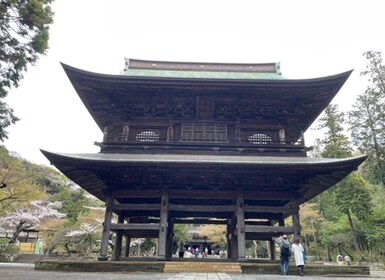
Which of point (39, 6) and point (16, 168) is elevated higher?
point (39, 6)

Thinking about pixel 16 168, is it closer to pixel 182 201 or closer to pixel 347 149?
pixel 182 201

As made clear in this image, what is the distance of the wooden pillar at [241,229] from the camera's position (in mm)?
12422

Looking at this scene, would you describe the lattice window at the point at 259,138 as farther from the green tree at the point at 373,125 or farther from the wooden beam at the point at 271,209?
the green tree at the point at 373,125

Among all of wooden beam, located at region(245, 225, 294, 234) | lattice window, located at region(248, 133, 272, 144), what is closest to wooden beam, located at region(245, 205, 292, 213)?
wooden beam, located at region(245, 225, 294, 234)

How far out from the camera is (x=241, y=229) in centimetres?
1280

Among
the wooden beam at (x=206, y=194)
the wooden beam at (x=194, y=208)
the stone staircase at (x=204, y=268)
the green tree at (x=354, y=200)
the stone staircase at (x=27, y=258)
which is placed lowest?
the stone staircase at (x=27, y=258)

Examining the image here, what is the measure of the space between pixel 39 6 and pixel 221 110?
935 centimetres

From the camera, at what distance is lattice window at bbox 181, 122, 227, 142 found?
1502cm

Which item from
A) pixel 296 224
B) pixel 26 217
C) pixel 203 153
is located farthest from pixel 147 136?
pixel 26 217

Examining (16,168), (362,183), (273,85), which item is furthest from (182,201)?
(362,183)

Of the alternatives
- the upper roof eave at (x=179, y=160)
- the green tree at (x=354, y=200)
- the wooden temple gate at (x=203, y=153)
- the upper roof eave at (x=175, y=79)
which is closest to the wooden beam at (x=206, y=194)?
the wooden temple gate at (x=203, y=153)

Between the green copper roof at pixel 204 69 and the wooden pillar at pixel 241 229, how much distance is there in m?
8.91

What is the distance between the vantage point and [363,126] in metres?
33.8

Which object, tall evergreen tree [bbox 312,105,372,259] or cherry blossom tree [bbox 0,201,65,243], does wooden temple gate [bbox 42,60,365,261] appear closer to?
tall evergreen tree [bbox 312,105,372,259]
